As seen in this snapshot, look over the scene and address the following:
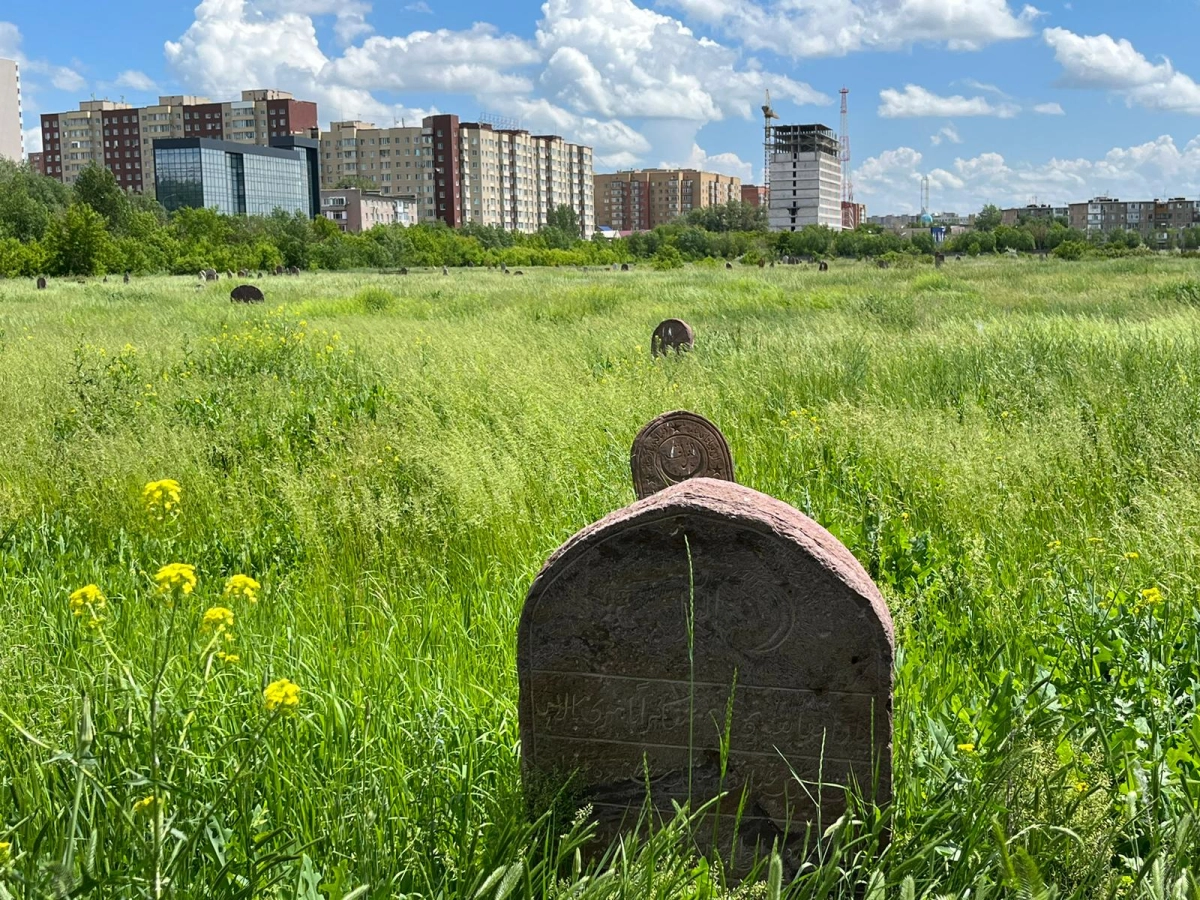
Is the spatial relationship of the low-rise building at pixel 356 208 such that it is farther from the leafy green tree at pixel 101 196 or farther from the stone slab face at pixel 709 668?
the stone slab face at pixel 709 668

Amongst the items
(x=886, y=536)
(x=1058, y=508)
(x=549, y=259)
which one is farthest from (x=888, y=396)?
(x=549, y=259)

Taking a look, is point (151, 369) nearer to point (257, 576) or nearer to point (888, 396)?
point (257, 576)

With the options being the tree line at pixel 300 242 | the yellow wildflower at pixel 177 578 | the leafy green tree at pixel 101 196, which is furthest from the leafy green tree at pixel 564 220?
the yellow wildflower at pixel 177 578

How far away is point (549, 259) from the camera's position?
8156 centimetres

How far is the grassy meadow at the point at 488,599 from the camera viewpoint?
2236 mm

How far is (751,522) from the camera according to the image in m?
2.39

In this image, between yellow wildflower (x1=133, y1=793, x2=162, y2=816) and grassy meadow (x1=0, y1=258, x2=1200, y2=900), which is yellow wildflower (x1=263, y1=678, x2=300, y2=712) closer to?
grassy meadow (x1=0, y1=258, x2=1200, y2=900)

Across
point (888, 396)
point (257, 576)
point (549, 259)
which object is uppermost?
point (549, 259)

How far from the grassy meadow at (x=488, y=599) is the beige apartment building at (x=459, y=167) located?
4993 inches

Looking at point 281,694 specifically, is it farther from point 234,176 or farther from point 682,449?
point 234,176

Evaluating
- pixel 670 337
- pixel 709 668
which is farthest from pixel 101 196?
pixel 709 668

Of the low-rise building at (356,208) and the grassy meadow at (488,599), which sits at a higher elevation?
the low-rise building at (356,208)

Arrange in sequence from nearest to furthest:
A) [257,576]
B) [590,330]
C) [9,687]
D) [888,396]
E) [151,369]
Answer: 1. [9,687]
2. [257,576]
3. [888,396]
4. [151,369]
5. [590,330]

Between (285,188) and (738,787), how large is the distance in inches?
5251
